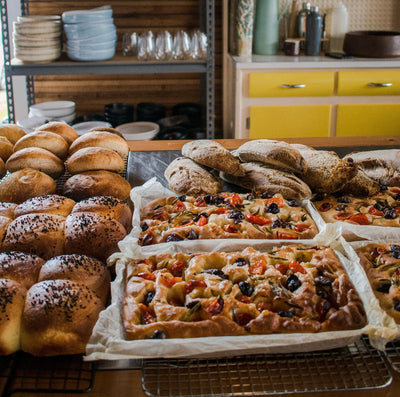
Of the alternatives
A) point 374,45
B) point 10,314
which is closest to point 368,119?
point 374,45

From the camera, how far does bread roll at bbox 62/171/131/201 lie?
1751 millimetres

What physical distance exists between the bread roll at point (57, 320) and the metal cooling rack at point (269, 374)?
0.16 m

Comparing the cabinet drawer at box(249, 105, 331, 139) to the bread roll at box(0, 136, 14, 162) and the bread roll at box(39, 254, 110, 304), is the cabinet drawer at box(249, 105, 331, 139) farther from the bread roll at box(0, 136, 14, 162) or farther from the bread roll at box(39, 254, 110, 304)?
the bread roll at box(39, 254, 110, 304)

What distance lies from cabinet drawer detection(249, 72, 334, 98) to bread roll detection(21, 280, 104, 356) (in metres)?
3.03

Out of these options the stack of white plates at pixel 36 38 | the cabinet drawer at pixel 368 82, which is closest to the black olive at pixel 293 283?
the stack of white plates at pixel 36 38

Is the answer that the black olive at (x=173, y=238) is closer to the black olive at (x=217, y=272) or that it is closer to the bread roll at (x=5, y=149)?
the black olive at (x=217, y=272)

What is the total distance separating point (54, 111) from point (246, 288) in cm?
276

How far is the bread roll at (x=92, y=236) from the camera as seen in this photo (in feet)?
4.44

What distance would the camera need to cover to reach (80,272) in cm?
120

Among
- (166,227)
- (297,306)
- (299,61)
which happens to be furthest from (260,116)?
(297,306)

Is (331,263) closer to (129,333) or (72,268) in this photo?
(129,333)

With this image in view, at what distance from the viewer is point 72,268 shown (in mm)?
1199

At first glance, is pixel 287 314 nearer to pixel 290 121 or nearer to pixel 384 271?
pixel 384 271

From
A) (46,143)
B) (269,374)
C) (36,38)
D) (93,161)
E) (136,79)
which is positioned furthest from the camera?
(136,79)
